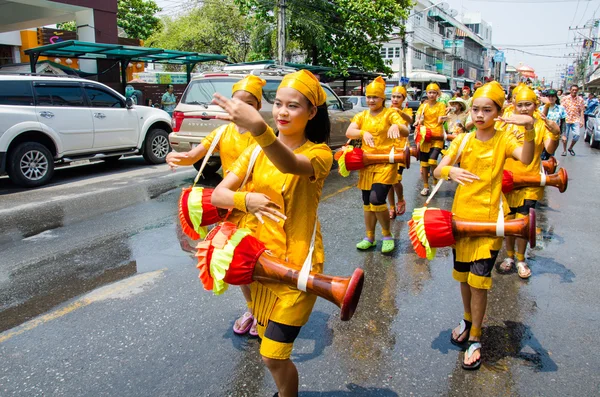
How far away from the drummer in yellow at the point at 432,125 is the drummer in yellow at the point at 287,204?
626 centimetres

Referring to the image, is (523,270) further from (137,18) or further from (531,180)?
(137,18)

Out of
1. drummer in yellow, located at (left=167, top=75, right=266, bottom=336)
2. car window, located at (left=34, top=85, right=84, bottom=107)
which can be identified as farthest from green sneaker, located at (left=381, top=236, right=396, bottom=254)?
car window, located at (left=34, top=85, right=84, bottom=107)

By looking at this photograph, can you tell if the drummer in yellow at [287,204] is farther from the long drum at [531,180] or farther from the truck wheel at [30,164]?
the truck wheel at [30,164]

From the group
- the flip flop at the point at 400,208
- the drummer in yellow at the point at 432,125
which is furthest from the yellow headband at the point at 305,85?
the drummer in yellow at the point at 432,125

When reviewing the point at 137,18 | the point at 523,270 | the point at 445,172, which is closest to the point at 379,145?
the point at 523,270

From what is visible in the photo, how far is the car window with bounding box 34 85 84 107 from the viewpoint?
899 cm

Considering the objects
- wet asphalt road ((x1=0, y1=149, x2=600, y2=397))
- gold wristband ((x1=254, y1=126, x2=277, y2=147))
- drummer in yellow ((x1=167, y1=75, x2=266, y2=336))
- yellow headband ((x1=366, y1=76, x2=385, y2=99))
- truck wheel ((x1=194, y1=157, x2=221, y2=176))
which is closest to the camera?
gold wristband ((x1=254, y1=126, x2=277, y2=147))

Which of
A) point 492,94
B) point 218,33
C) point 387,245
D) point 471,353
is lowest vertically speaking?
point 471,353

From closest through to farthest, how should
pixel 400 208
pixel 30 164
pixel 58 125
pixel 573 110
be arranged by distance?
pixel 400 208, pixel 30 164, pixel 58 125, pixel 573 110

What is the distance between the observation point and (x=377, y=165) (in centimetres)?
531

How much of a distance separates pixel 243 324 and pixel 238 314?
0.32 m

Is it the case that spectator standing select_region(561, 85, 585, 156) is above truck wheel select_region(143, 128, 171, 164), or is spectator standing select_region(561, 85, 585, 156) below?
above

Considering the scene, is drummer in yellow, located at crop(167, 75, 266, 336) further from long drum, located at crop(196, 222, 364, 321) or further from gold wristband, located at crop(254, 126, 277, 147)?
gold wristband, located at crop(254, 126, 277, 147)

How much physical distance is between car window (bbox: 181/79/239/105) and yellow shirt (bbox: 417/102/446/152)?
3534 mm
